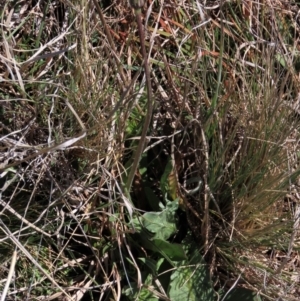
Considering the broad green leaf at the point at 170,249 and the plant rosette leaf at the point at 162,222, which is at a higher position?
the plant rosette leaf at the point at 162,222

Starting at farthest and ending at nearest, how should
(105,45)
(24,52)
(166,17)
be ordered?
(166,17), (24,52), (105,45)

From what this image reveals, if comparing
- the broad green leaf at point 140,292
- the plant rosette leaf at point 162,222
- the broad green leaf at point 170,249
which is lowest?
the broad green leaf at point 140,292

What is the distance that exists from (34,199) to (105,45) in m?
0.30

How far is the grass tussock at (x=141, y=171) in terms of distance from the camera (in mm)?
1060

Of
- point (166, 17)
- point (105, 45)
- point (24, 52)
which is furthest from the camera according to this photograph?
point (166, 17)

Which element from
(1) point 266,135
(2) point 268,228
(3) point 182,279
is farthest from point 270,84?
(3) point 182,279

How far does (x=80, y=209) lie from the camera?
110 centimetres

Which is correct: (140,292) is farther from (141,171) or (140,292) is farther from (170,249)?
(141,171)

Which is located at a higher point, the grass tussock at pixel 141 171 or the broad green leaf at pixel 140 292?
the grass tussock at pixel 141 171

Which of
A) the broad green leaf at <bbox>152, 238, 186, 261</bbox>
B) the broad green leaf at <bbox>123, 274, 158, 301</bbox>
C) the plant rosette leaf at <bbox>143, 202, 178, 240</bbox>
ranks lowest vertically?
the broad green leaf at <bbox>123, 274, 158, 301</bbox>

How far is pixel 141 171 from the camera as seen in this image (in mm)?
1173

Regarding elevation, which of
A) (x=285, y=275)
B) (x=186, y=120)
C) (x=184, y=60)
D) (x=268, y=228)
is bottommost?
(x=285, y=275)

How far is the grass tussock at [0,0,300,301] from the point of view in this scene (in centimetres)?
106

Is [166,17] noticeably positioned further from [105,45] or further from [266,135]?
[266,135]
